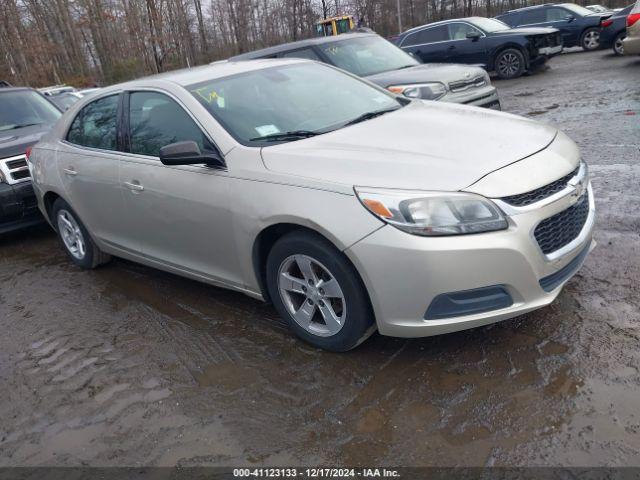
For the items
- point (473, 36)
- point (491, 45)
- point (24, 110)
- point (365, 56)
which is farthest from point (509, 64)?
point (24, 110)

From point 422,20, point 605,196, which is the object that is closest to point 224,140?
point 605,196

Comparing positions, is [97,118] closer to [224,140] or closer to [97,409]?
[224,140]

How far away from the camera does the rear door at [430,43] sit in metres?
14.7

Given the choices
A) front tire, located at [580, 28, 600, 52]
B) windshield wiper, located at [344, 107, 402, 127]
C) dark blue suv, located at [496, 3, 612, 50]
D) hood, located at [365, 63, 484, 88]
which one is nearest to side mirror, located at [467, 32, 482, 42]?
dark blue suv, located at [496, 3, 612, 50]

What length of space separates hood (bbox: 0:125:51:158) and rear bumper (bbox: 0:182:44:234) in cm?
38

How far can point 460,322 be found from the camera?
288 centimetres

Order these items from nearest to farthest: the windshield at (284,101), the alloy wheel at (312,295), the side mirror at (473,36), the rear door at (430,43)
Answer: the alloy wheel at (312,295)
the windshield at (284,101)
the side mirror at (473,36)
the rear door at (430,43)

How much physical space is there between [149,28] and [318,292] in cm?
3286

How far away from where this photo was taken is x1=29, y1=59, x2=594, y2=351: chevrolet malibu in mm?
2814

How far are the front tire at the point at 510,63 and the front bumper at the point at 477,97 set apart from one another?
6.81 m

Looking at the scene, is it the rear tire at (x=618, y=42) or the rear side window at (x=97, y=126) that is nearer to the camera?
the rear side window at (x=97, y=126)

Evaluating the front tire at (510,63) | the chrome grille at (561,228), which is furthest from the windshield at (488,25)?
the chrome grille at (561,228)

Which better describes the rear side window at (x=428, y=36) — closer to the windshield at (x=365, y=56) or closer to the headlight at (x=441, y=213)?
the windshield at (x=365, y=56)

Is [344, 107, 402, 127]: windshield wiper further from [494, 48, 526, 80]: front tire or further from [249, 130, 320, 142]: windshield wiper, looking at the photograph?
[494, 48, 526, 80]: front tire
